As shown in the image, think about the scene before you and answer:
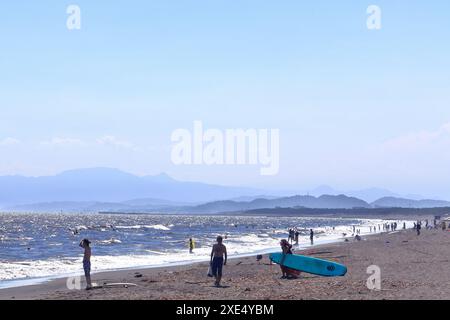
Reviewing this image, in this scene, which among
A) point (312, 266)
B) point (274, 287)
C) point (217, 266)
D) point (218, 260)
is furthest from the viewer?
point (312, 266)

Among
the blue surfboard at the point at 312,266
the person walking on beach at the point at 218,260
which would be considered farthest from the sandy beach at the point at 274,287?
the person walking on beach at the point at 218,260

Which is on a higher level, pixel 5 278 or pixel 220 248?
pixel 220 248

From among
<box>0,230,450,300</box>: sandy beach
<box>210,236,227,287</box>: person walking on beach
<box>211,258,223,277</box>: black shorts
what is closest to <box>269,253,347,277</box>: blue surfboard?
<box>0,230,450,300</box>: sandy beach

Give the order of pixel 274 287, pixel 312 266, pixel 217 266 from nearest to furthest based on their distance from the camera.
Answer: pixel 274 287 → pixel 217 266 → pixel 312 266

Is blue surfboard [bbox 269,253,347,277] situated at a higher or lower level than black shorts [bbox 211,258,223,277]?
lower

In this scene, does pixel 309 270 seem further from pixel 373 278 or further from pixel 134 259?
pixel 134 259

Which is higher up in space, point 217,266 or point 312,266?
point 217,266

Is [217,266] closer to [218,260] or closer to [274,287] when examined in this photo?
[218,260]

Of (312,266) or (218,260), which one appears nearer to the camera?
(218,260)

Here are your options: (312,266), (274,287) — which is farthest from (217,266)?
(312,266)

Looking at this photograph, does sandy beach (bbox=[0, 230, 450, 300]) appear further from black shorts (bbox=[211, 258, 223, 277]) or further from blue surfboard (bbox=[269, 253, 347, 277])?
black shorts (bbox=[211, 258, 223, 277])
